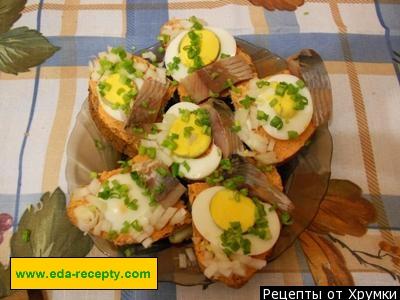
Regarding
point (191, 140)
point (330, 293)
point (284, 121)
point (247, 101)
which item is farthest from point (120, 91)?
point (330, 293)

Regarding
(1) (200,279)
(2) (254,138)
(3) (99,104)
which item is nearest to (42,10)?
(3) (99,104)

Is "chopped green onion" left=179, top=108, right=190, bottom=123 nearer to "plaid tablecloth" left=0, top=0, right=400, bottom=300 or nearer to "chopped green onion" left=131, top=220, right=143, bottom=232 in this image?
"chopped green onion" left=131, top=220, right=143, bottom=232

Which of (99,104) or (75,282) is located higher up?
(99,104)

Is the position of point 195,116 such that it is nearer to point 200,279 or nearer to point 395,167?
point 200,279

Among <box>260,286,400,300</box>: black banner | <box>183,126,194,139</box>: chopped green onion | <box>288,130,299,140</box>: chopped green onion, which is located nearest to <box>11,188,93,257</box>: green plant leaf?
<box>183,126,194,139</box>: chopped green onion

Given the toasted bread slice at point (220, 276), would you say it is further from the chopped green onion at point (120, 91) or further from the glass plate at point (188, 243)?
the chopped green onion at point (120, 91)

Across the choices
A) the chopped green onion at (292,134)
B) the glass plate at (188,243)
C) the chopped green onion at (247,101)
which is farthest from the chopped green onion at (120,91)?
the chopped green onion at (292,134)

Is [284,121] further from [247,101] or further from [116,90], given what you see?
Result: [116,90]
